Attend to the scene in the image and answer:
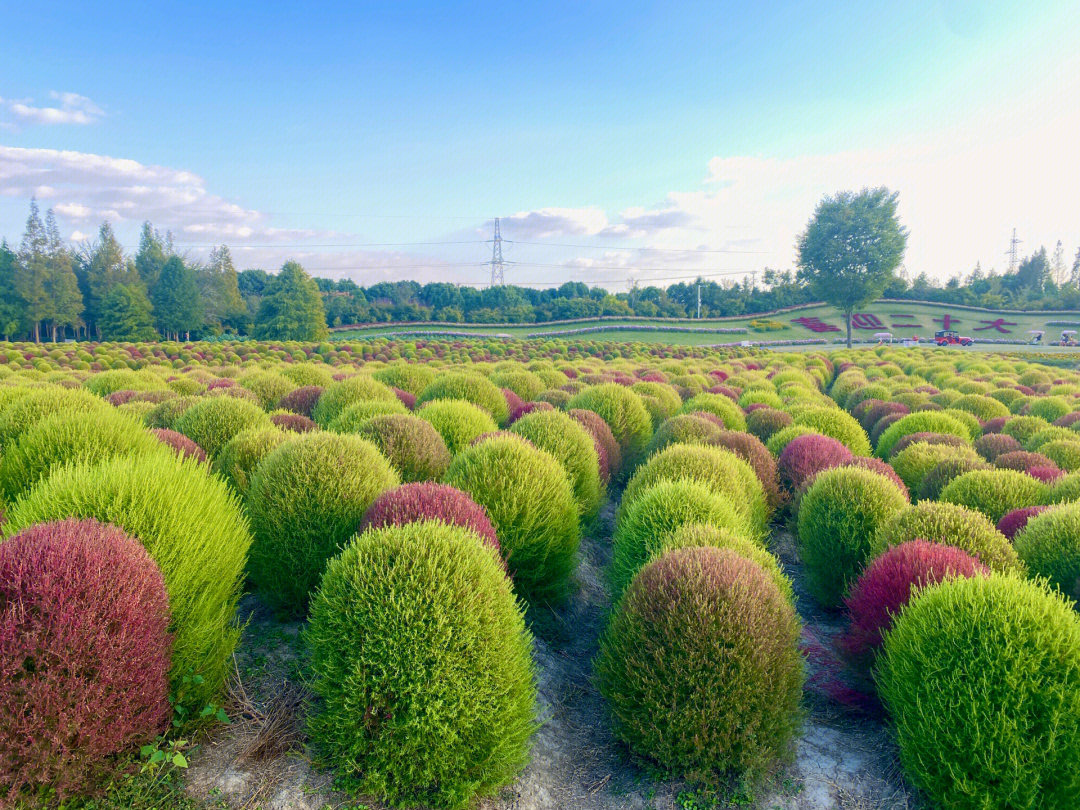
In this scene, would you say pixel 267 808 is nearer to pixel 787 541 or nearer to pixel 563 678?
pixel 563 678

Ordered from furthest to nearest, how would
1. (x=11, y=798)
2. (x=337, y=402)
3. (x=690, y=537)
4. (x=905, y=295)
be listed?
1. (x=905, y=295)
2. (x=337, y=402)
3. (x=690, y=537)
4. (x=11, y=798)

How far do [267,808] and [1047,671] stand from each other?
501 centimetres

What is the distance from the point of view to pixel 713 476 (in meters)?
7.70

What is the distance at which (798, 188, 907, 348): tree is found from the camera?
66938mm

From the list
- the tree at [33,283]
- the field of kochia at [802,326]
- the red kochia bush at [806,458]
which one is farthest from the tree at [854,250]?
the tree at [33,283]

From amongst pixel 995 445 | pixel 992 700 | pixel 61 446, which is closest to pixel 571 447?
pixel 992 700

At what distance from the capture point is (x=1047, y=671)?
3789mm

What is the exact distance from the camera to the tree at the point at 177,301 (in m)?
71.6

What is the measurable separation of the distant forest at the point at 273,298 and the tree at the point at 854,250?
6.72 meters

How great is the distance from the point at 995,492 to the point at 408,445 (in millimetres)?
7826

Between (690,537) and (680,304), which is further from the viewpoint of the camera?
(680,304)

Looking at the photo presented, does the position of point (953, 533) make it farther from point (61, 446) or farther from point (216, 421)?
point (216, 421)

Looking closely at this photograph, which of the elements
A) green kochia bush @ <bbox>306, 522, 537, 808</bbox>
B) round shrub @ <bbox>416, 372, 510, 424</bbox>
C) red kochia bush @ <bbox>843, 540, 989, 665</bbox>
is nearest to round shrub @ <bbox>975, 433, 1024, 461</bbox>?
red kochia bush @ <bbox>843, 540, 989, 665</bbox>

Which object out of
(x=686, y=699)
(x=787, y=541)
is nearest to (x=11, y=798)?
(x=686, y=699)
